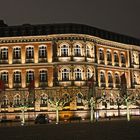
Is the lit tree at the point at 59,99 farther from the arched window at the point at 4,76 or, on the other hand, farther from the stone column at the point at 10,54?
the stone column at the point at 10,54

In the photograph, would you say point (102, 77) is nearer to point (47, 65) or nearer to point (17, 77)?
point (47, 65)

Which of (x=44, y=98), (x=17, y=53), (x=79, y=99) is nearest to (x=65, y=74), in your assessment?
(x=79, y=99)

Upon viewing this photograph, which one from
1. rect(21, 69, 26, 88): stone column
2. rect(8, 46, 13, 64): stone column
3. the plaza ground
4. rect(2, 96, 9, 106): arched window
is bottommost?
the plaza ground

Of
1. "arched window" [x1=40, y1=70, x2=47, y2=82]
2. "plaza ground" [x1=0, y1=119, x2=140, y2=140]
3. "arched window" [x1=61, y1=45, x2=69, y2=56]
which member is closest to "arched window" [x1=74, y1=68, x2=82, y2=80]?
"arched window" [x1=61, y1=45, x2=69, y2=56]

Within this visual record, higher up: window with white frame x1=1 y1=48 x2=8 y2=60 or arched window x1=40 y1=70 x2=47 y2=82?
window with white frame x1=1 y1=48 x2=8 y2=60

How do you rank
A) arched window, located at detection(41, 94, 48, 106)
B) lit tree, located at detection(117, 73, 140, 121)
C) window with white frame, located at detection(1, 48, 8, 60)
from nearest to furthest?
lit tree, located at detection(117, 73, 140, 121)
arched window, located at detection(41, 94, 48, 106)
window with white frame, located at detection(1, 48, 8, 60)

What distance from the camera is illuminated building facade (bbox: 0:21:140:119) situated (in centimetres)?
6506

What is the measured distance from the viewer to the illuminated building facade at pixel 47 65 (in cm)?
6506

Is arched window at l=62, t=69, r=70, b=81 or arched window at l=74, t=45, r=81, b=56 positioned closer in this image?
arched window at l=62, t=69, r=70, b=81

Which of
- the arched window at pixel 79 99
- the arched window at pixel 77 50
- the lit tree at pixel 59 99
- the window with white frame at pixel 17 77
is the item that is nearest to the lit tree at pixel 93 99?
the arched window at pixel 79 99

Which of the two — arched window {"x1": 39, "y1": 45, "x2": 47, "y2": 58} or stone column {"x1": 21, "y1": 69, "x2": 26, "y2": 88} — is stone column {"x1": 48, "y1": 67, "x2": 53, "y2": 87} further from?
stone column {"x1": 21, "y1": 69, "x2": 26, "y2": 88}

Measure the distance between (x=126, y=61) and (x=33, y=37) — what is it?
21763 mm

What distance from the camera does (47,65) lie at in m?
66.1

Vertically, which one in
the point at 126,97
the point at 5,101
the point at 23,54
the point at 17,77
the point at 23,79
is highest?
the point at 23,54
